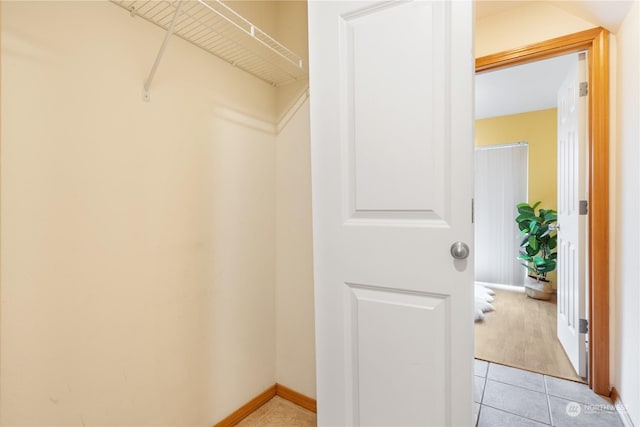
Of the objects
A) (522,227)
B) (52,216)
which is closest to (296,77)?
(52,216)

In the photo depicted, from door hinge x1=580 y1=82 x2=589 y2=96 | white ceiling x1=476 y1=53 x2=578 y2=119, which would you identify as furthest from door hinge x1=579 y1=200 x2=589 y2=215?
white ceiling x1=476 y1=53 x2=578 y2=119

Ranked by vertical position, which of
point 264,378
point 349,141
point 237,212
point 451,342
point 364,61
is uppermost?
point 364,61

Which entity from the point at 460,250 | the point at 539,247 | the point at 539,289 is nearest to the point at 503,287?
the point at 539,289

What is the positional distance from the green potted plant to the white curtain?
39 cm

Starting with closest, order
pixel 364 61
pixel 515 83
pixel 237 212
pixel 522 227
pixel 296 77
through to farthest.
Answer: pixel 364 61, pixel 237 212, pixel 296 77, pixel 515 83, pixel 522 227

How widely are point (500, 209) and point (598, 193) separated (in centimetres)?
298

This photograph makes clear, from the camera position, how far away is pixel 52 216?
101 cm

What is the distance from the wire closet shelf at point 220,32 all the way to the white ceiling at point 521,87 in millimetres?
1962

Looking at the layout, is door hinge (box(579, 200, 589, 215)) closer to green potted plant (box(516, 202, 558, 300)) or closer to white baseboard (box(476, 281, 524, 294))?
green potted plant (box(516, 202, 558, 300))

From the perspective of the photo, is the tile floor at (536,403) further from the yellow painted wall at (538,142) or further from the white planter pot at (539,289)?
the yellow painted wall at (538,142)

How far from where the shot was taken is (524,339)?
259 cm

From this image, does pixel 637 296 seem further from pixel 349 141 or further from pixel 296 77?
pixel 296 77

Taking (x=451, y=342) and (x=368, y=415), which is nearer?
(x=451, y=342)

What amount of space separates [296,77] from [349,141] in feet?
2.72
